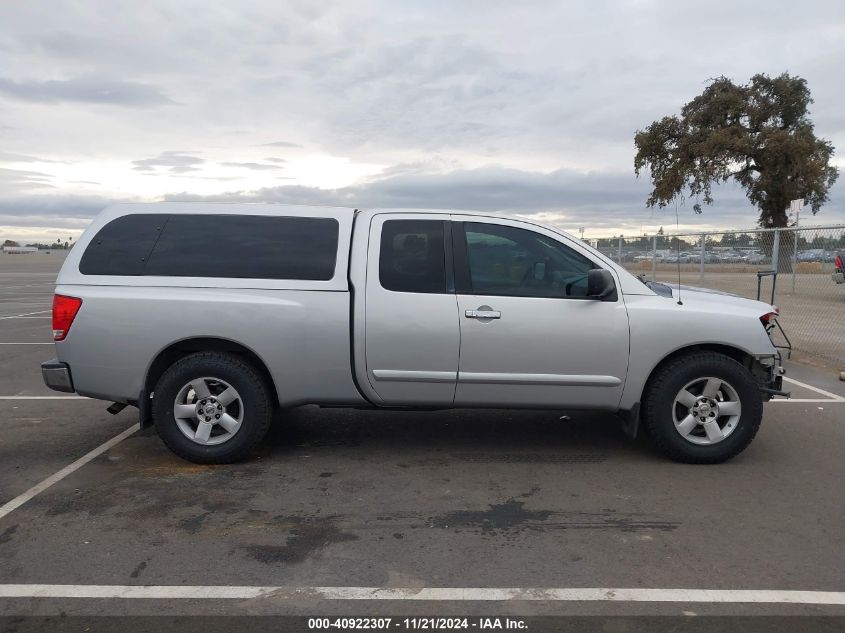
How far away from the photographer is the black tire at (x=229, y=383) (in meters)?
4.88

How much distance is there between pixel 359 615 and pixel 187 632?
2.40 ft

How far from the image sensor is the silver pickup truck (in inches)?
191

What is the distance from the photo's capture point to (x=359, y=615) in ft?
10.0

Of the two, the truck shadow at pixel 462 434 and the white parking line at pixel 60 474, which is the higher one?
the white parking line at pixel 60 474

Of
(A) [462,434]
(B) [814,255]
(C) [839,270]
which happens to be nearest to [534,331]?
(A) [462,434]

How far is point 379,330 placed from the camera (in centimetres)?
485

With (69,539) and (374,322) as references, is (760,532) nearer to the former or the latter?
(374,322)

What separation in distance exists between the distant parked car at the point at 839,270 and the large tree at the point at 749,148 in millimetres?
22674

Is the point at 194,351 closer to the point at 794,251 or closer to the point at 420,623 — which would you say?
the point at 420,623

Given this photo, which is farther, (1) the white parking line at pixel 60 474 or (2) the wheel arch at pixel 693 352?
(2) the wheel arch at pixel 693 352

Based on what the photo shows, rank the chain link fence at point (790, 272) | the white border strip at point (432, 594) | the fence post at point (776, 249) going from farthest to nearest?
the fence post at point (776, 249), the chain link fence at point (790, 272), the white border strip at point (432, 594)

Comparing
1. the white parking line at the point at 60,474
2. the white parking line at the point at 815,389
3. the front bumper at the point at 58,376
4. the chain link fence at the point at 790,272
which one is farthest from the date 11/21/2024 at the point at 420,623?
the white parking line at the point at 815,389

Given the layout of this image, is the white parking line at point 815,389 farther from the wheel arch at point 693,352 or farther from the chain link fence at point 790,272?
the wheel arch at point 693,352

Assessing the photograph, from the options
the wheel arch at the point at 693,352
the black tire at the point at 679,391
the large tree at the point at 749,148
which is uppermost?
the large tree at the point at 749,148
